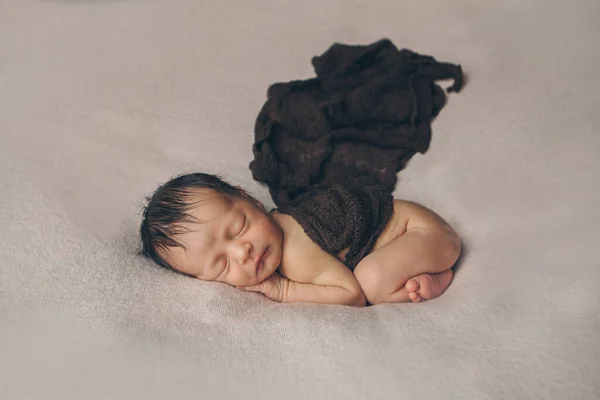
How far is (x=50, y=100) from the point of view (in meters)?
1.55

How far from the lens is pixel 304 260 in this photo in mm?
1183

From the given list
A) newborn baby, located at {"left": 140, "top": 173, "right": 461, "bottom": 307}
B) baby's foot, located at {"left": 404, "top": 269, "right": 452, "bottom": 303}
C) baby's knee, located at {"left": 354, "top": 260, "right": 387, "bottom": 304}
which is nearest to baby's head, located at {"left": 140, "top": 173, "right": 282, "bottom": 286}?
newborn baby, located at {"left": 140, "top": 173, "right": 461, "bottom": 307}

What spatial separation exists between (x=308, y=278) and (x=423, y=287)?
239mm

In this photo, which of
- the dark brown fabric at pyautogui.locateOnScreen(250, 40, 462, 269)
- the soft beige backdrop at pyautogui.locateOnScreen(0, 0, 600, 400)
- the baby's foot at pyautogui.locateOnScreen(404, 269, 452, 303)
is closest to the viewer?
the soft beige backdrop at pyautogui.locateOnScreen(0, 0, 600, 400)

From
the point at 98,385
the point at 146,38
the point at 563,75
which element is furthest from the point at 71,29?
the point at 563,75

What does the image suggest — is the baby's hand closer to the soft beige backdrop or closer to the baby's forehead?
the soft beige backdrop

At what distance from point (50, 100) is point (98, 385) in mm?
963

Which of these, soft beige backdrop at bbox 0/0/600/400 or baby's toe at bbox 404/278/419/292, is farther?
baby's toe at bbox 404/278/419/292

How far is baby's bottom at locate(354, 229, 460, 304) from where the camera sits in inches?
44.1

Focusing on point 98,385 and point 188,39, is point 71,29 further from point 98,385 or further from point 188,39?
point 98,385

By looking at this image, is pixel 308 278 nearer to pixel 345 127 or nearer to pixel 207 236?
pixel 207 236

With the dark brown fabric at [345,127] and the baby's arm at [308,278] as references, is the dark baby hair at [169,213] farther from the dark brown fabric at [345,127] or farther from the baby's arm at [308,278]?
the dark brown fabric at [345,127]

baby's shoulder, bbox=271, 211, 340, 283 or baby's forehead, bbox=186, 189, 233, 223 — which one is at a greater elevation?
baby's forehead, bbox=186, 189, 233, 223

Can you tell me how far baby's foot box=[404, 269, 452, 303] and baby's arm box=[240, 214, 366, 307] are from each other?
0.35 ft
